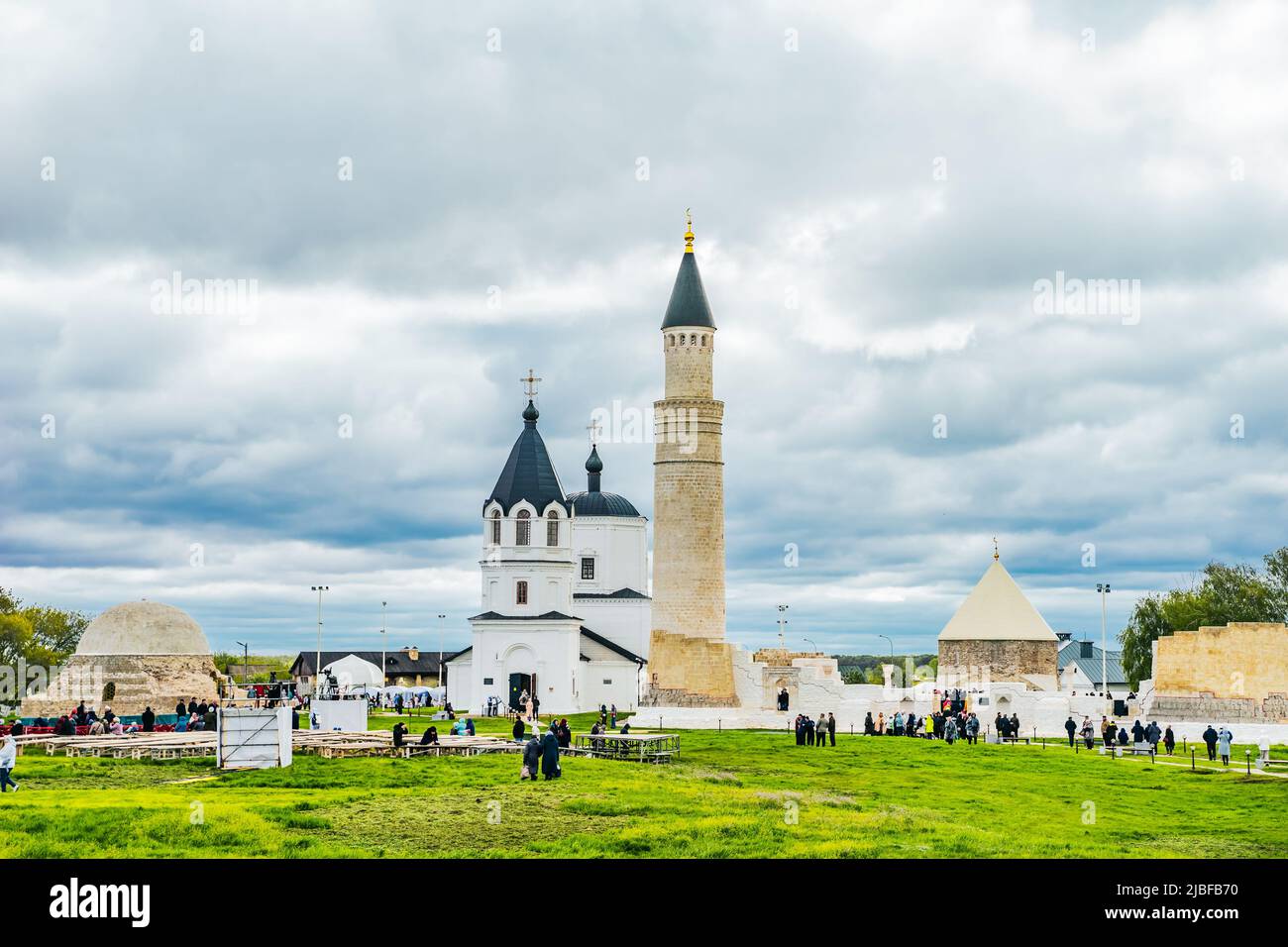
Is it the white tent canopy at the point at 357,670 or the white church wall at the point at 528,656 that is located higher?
the white church wall at the point at 528,656

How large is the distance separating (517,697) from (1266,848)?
3964 centimetres

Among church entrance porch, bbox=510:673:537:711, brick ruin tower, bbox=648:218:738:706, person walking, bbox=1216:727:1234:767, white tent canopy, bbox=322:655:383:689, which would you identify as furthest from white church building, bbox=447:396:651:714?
white tent canopy, bbox=322:655:383:689

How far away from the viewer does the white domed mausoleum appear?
45812 mm

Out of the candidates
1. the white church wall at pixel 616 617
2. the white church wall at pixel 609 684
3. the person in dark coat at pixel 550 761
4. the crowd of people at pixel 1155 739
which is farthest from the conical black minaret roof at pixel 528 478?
the person in dark coat at pixel 550 761

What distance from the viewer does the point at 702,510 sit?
6381 cm

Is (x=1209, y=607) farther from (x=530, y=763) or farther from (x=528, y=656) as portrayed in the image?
(x=530, y=763)

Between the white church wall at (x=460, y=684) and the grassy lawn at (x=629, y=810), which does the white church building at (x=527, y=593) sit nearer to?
the white church wall at (x=460, y=684)

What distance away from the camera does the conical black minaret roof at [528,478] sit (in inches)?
2331

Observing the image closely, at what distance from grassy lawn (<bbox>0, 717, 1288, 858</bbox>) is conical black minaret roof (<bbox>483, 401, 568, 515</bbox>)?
92.7 feet

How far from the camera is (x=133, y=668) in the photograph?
46.4m

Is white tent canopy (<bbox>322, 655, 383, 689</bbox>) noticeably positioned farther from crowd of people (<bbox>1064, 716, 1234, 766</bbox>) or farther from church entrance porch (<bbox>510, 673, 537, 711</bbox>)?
crowd of people (<bbox>1064, 716, 1234, 766</bbox>)

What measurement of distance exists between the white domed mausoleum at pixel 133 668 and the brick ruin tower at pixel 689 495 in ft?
72.5
